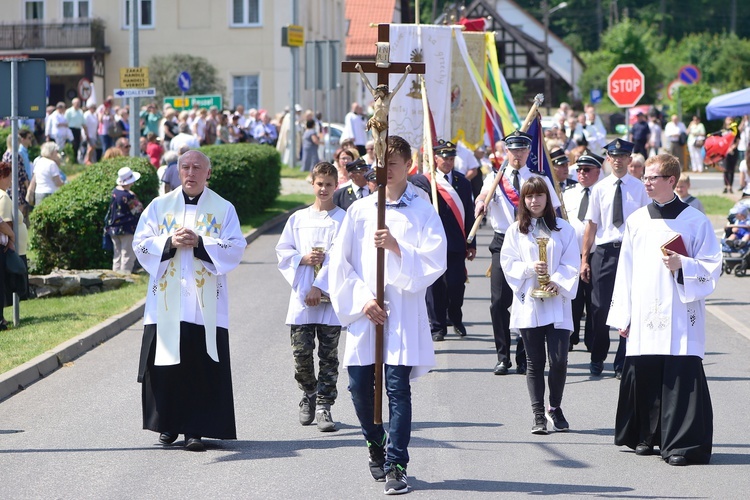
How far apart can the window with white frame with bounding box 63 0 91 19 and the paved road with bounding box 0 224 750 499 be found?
4187 cm

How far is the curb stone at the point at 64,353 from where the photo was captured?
10.3 m

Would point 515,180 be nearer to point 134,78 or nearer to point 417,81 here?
point 417,81

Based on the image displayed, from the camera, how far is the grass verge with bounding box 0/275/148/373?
11617mm

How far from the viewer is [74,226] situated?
17156mm

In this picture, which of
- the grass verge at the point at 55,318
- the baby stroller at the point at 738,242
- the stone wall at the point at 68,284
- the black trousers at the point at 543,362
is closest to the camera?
the black trousers at the point at 543,362

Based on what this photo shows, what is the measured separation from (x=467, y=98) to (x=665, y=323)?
28.9 ft

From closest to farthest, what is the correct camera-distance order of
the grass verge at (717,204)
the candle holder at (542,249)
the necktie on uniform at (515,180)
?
the candle holder at (542,249), the necktie on uniform at (515,180), the grass verge at (717,204)

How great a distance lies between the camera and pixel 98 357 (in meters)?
11.9

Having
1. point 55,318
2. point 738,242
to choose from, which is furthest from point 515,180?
point 738,242

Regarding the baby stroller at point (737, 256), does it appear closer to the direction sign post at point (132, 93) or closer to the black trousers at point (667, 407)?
the direction sign post at point (132, 93)

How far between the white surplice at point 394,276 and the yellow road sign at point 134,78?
41.8 feet

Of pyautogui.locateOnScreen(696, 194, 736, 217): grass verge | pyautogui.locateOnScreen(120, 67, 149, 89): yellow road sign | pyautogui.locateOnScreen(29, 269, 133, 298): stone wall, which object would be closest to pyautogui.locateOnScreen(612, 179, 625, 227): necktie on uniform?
pyautogui.locateOnScreen(29, 269, 133, 298): stone wall

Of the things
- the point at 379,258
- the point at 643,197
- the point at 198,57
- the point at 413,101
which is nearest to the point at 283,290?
the point at 413,101

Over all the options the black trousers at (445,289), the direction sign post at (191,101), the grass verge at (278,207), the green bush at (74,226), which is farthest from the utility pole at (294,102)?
the black trousers at (445,289)
